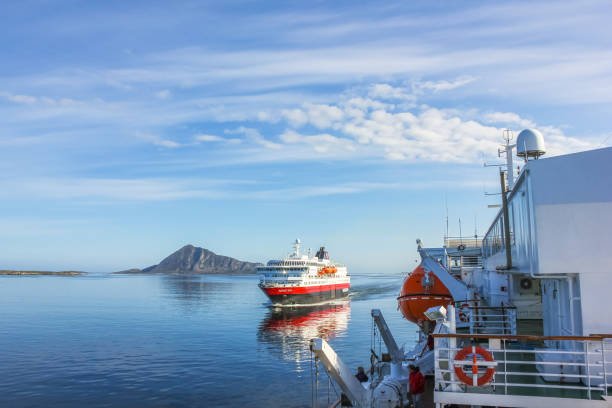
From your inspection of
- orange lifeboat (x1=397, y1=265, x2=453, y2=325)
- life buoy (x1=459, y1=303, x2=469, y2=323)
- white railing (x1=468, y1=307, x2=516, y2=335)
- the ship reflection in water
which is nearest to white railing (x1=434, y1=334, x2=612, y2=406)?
white railing (x1=468, y1=307, x2=516, y2=335)

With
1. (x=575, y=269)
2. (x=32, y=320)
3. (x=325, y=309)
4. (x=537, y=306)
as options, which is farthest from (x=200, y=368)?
(x=325, y=309)

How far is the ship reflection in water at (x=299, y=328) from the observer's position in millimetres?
36359

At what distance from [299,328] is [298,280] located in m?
23.9

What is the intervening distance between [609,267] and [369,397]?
306 inches

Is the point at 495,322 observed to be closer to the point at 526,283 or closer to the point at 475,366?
the point at 526,283

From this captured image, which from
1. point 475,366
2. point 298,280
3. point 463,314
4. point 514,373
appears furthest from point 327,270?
point 514,373

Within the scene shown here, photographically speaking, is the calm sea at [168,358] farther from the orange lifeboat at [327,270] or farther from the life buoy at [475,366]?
the orange lifeboat at [327,270]

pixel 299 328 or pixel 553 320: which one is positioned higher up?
pixel 553 320

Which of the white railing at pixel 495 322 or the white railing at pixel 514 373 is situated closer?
the white railing at pixel 514 373

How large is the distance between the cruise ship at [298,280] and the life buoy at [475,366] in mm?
65067

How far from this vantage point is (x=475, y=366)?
26.9 feet

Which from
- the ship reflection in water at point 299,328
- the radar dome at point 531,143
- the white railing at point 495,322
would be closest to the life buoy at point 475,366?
the white railing at point 495,322

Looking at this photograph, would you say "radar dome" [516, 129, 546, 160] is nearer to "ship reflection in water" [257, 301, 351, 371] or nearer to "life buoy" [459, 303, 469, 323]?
"life buoy" [459, 303, 469, 323]

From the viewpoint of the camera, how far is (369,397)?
1330cm
